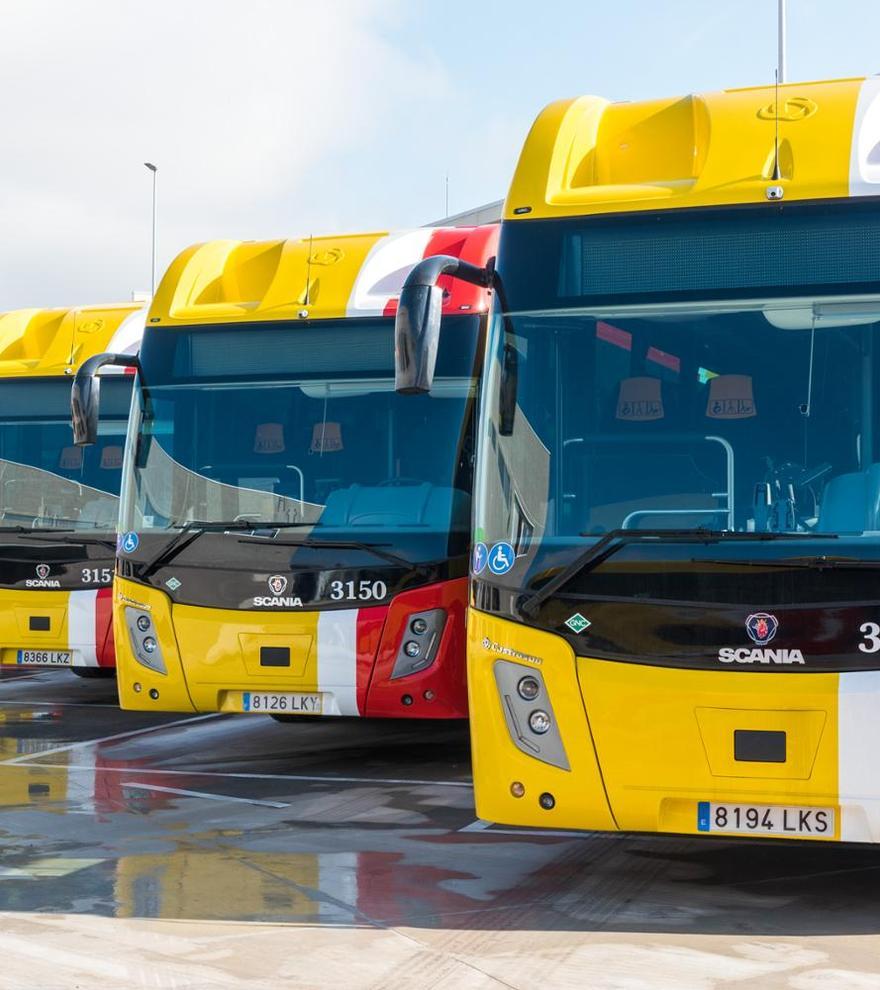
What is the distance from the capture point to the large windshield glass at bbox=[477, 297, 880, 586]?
19.3ft

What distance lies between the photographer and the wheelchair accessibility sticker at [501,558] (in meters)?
6.27

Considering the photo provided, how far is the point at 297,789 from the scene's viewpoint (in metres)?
9.09

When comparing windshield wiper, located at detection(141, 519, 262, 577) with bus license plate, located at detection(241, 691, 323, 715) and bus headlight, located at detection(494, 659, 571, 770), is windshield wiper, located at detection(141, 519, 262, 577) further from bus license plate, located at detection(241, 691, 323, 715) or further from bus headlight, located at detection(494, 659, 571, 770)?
bus headlight, located at detection(494, 659, 571, 770)

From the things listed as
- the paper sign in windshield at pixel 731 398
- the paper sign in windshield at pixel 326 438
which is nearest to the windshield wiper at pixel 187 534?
the paper sign in windshield at pixel 326 438

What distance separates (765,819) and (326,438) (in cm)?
406

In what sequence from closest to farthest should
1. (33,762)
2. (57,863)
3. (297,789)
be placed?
(57,863) < (297,789) < (33,762)

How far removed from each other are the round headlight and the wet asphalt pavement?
721mm

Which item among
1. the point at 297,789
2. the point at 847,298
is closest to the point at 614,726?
the point at 847,298

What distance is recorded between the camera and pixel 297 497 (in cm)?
900

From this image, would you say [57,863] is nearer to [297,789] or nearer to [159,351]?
[297,789]

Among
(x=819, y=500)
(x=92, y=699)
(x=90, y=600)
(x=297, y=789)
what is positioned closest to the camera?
(x=819, y=500)

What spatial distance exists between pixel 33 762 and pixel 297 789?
2.08 m

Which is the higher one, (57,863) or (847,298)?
(847,298)

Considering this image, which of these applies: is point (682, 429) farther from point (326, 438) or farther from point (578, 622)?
point (326, 438)
